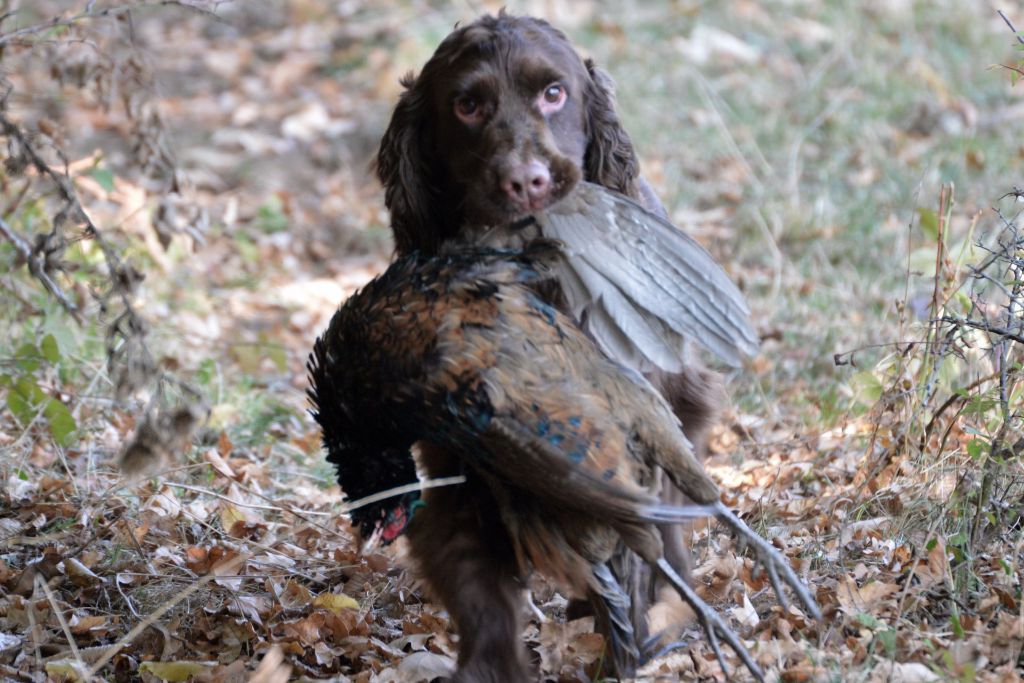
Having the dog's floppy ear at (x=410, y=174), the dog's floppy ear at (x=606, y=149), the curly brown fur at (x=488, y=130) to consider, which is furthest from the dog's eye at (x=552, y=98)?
the dog's floppy ear at (x=410, y=174)

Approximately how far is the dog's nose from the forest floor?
0.90 metres

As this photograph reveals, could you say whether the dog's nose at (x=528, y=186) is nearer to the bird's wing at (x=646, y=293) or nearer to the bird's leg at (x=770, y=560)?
the bird's wing at (x=646, y=293)

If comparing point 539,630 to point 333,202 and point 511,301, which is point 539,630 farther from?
point 333,202

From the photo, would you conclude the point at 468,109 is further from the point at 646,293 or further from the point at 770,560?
the point at 770,560

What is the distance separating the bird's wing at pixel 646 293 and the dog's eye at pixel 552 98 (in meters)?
0.63

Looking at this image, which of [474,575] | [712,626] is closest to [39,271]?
[474,575]

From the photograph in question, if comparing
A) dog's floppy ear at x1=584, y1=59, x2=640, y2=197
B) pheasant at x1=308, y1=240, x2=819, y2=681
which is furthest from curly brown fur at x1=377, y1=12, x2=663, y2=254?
pheasant at x1=308, y1=240, x2=819, y2=681

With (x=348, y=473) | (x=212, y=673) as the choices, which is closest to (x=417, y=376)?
(x=348, y=473)

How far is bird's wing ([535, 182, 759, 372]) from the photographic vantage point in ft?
9.18

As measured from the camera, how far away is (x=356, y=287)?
5613 millimetres

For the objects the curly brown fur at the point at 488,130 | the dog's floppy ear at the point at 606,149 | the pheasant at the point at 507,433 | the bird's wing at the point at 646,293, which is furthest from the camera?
the dog's floppy ear at the point at 606,149

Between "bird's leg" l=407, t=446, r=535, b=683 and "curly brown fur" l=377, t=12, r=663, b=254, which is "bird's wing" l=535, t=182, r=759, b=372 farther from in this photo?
"bird's leg" l=407, t=446, r=535, b=683

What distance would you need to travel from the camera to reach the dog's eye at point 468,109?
11.3 feet

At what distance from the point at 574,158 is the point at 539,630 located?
125cm
